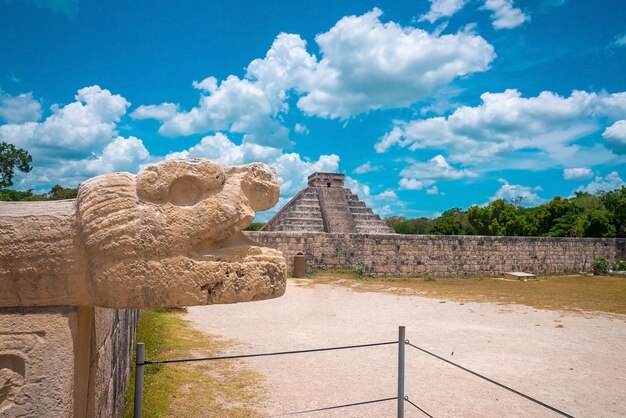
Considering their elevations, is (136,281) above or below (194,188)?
below

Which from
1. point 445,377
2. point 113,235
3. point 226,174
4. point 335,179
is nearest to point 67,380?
point 113,235

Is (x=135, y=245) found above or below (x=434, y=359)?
above

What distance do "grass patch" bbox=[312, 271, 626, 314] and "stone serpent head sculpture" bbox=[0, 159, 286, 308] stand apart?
1080 centimetres

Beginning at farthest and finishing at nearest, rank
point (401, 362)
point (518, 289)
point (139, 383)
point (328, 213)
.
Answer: point (328, 213) → point (518, 289) → point (401, 362) → point (139, 383)

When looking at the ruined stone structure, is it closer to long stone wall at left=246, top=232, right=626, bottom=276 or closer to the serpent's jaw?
the serpent's jaw

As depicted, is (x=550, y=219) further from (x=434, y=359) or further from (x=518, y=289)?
(x=434, y=359)

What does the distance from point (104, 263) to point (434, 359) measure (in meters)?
5.55

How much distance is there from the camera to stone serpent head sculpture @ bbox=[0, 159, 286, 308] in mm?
1657

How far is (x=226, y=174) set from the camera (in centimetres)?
188

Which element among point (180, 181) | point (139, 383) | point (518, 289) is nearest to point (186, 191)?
point (180, 181)

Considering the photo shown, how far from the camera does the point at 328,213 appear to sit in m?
24.2

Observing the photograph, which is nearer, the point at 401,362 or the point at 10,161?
the point at 401,362

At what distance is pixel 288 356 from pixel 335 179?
71.6ft

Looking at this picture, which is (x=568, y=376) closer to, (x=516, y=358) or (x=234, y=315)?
(x=516, y=358)
